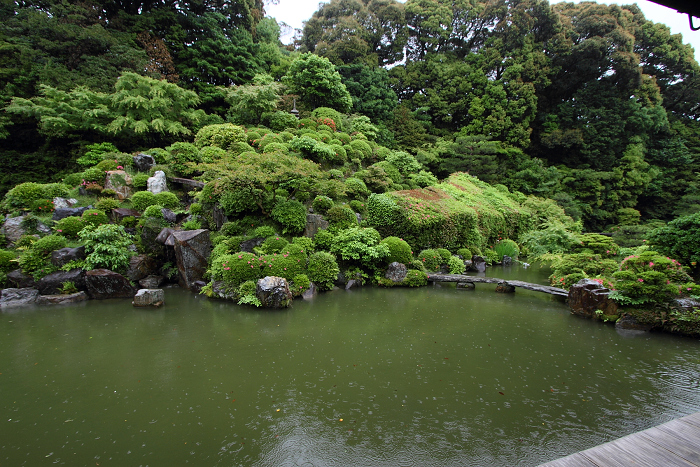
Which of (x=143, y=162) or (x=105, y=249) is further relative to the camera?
(x=143, y=162)

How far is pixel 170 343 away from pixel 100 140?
12.3m

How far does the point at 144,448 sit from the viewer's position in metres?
2.80

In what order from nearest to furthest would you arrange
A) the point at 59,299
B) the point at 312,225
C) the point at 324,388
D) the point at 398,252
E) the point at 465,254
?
the point at 324,388, the point at 59,299, the point at 398,252, the point at 312,225, the point at 465,254

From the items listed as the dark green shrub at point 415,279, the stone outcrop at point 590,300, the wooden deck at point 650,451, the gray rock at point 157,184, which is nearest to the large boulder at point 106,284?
the gray rock at point 157,184

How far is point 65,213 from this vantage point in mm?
9023

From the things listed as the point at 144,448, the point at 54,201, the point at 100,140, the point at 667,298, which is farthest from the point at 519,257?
the point at 100,140

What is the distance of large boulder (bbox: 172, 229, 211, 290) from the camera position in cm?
831

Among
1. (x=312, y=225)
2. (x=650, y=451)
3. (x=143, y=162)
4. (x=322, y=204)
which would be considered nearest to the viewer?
(x=650, y=451)

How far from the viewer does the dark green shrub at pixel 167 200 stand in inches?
400

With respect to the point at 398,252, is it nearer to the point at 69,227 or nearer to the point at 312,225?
the point at 312,225

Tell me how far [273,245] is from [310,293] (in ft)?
5.53

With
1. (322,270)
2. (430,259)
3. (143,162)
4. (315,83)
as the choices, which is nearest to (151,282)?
(322,270)

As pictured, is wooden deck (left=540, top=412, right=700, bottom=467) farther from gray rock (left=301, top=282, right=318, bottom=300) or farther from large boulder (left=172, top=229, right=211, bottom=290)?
large boulder (left=172, top=229, right=211, bottom=290)

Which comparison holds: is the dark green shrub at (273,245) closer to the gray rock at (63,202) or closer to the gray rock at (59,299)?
the gray rock at (59,299)
